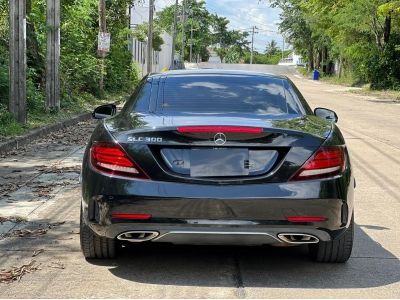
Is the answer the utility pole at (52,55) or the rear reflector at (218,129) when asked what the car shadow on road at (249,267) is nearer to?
the rear reflector at (218,129)

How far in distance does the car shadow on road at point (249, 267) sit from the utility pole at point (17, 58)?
8.03 metres

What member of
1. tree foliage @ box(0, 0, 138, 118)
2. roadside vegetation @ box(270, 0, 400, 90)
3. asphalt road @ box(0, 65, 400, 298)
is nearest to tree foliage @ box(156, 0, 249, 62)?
roadside vegetation @ box(270, 0, 400, 90)

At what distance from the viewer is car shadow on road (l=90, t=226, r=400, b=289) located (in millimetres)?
4422

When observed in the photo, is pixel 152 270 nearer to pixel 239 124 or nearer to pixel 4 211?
pixel 239 124

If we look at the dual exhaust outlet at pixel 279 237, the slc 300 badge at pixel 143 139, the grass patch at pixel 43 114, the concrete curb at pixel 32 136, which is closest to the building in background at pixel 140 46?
the grass patch at pixel 43 114

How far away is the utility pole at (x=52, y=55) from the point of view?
52.2ft

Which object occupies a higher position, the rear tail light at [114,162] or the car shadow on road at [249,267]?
the rear tail light at [114,162]

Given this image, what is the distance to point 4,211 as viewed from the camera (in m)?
6.33

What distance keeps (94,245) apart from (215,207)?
110 centimetres

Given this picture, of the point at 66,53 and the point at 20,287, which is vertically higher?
the point at 66,53

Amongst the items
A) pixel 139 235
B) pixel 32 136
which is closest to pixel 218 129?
pixel 139 235

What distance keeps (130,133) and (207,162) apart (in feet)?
1.89

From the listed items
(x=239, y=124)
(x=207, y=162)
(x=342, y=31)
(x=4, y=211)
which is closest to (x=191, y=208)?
(x=207, y=162)

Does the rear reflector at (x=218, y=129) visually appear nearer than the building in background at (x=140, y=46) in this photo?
Yes
